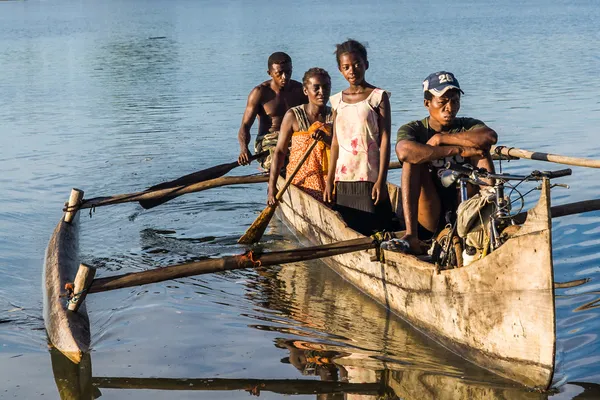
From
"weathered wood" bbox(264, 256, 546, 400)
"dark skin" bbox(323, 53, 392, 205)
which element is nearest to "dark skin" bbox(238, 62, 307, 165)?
"weathered wood" bbox(264, 256, 546, 400)

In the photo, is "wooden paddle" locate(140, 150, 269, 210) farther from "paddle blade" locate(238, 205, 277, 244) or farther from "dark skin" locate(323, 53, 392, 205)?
"dark skin" locate(323, 53, 392, 205)

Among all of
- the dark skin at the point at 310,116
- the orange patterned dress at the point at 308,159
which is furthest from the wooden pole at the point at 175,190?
the dark skin at the point at 310,116

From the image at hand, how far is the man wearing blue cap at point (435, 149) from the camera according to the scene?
592 cm

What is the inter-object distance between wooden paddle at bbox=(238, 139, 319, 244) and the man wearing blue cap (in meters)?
1.77

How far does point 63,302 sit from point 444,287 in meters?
2.65

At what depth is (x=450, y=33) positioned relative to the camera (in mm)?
33281

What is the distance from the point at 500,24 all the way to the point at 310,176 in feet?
97.4

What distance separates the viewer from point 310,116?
8.18 meters

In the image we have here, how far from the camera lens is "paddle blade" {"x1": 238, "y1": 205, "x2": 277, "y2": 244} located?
870cm

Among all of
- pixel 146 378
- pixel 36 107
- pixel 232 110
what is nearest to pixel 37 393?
pixel 146 378

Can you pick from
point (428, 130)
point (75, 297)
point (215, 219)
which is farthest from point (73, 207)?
point (428, 130)

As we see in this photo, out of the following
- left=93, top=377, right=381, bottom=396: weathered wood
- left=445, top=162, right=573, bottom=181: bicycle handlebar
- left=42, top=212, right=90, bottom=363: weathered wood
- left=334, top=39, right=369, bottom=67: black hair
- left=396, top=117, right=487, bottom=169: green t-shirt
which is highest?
left=334, top=39, right=369, bottom=67: black hair

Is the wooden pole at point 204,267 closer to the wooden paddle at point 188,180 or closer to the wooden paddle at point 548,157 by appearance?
the wooden paddle at point 548,157

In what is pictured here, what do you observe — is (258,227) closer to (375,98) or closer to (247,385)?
(375,98)
